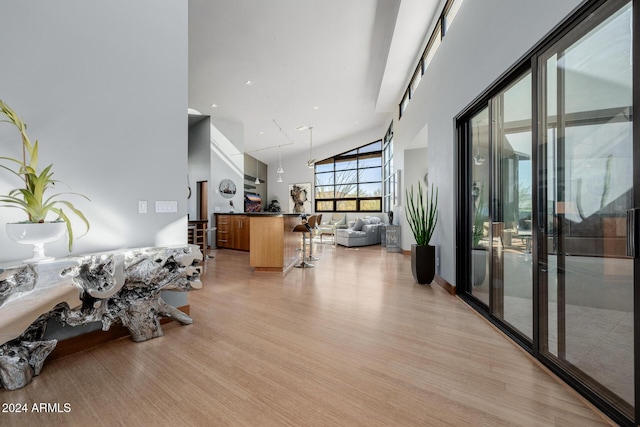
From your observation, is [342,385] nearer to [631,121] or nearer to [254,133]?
[631,121]

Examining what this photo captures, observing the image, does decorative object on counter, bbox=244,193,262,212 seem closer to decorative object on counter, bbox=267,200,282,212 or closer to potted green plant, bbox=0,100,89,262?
decorative object on counter, bbox=267,200,282,212

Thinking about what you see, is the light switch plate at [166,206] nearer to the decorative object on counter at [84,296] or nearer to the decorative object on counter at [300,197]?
the decorative object on counter at [84,296]

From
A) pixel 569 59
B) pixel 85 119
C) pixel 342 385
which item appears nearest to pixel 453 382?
pixel 342 385

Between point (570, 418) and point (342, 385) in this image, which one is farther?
point (342, 385)

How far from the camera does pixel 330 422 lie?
1343 millimetres

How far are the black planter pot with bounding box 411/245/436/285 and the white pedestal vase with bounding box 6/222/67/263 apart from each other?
12.1 ft

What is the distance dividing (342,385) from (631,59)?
2.19 metres

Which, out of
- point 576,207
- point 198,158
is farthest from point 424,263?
point 198,158

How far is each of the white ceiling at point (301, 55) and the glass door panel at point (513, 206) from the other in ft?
7.97

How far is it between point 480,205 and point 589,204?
4.54ft

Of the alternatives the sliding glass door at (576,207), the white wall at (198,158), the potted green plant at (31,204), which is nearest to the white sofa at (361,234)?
the white wall at (198,158)

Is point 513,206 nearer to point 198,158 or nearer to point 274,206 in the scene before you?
point 198,158

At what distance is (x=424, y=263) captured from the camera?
3.93 meters

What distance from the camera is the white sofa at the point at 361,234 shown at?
8062mm
